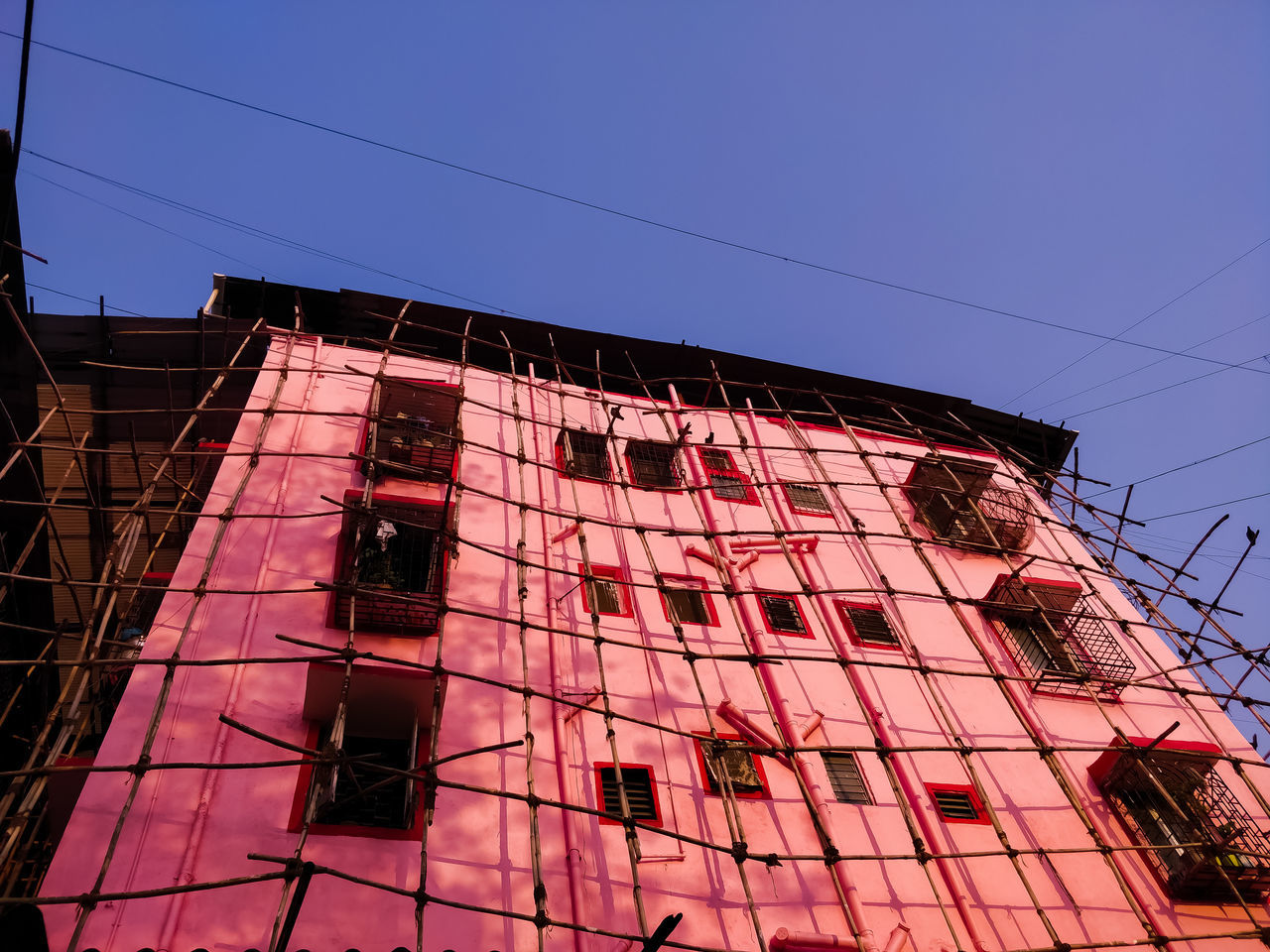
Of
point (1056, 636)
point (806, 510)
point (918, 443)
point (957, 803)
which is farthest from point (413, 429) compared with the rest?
point (918, 443)

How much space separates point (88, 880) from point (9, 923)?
1.24m

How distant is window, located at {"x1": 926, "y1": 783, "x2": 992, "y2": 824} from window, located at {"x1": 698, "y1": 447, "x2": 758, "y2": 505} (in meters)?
4.95

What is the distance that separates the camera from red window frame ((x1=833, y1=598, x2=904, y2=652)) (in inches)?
444

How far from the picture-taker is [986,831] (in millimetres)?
9344

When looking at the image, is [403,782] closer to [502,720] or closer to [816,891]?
[502,720]

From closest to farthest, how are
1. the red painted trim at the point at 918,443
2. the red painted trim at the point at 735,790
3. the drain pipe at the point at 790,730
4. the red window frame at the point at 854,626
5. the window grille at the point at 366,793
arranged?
the window grille at the point at 366,793
the drain pipe at the point at 790,730
the red painted trim at the point at 735,790
the red window frame at the point at 854,626
the red painted trim at the point at 918,443

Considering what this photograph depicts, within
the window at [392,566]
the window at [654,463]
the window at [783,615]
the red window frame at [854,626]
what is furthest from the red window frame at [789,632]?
the window at [392,566]

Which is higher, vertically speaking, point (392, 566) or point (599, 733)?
point (392, 566)

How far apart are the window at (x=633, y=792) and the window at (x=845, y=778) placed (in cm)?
195

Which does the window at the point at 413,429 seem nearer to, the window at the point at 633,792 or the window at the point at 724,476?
the window at the point at 633,792

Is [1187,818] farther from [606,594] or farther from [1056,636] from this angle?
[606,594]

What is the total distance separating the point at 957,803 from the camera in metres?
9.59

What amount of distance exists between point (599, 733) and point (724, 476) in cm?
527

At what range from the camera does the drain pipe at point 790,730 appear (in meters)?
8.05
